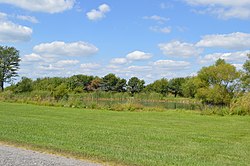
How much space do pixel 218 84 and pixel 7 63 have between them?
43.5 m

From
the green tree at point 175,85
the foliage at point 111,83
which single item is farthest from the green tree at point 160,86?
the foliage at point 111,83

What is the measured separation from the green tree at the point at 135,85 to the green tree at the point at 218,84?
126ft

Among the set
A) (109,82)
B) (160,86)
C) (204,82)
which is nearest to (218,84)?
(204,82)

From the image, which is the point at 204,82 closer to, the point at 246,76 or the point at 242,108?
the point at 246,76

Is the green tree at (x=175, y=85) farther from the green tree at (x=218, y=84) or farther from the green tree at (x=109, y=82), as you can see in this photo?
the green tree at (x=218, y=84)

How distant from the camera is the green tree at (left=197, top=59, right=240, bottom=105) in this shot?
6012 cm

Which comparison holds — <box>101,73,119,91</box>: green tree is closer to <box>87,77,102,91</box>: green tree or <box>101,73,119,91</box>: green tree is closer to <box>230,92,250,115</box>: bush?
<box>87,77,102,91</box>: green tree

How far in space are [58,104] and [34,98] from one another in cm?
592

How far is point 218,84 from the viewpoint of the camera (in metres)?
62.1

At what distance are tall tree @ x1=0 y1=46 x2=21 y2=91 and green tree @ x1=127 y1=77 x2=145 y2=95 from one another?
37659 millimetres

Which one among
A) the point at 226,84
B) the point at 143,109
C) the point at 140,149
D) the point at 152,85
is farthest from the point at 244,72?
the point at 140,149

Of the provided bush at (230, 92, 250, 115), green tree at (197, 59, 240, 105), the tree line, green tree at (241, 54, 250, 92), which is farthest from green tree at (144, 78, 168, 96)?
bush at (230, 92, 250, 115)

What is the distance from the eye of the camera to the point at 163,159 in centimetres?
842

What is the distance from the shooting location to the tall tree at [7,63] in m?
70.9
